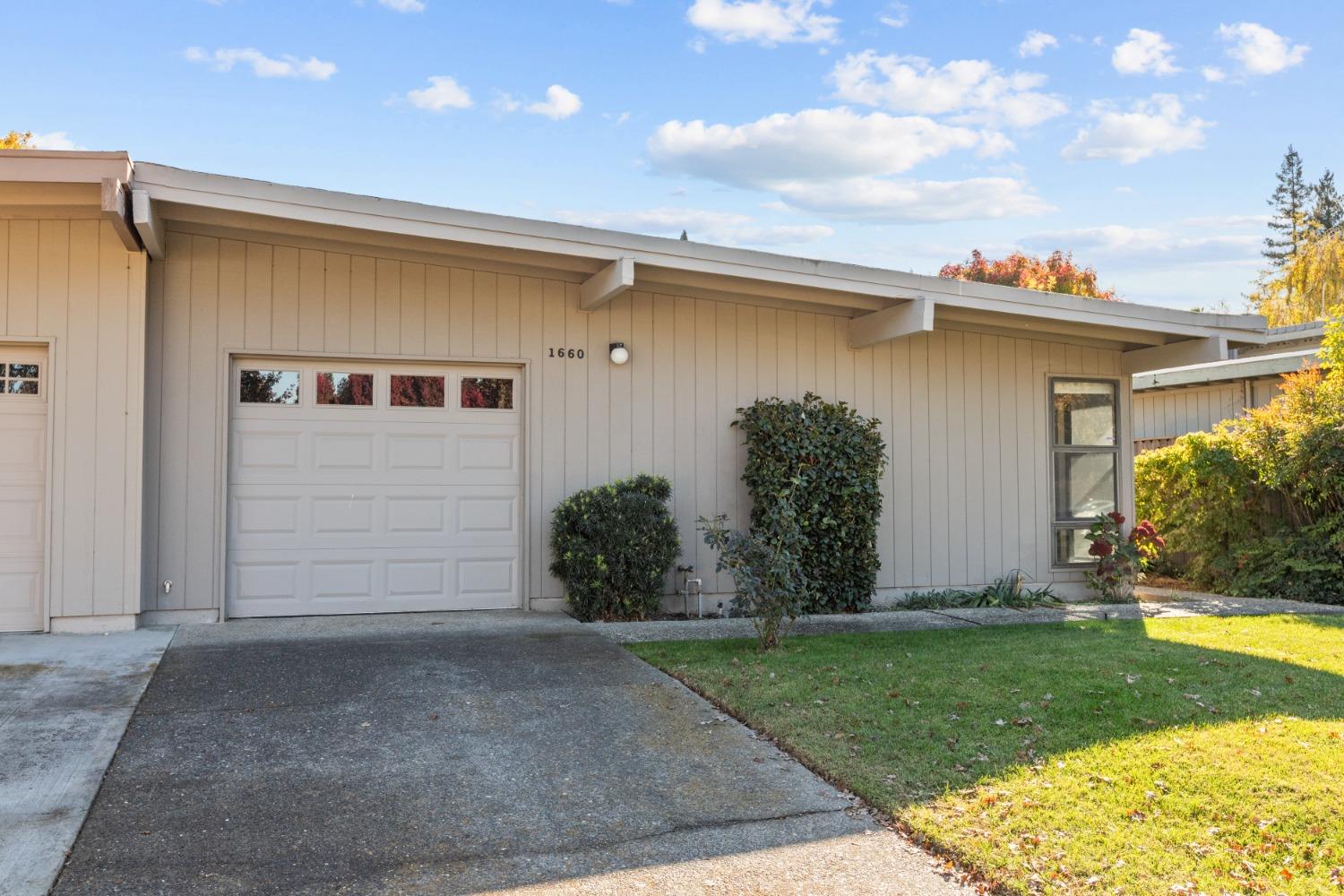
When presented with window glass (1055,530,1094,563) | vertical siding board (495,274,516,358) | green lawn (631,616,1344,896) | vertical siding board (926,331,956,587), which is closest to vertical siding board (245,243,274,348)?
vertical siding board (495,274,516,358)

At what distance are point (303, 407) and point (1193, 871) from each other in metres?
6.30

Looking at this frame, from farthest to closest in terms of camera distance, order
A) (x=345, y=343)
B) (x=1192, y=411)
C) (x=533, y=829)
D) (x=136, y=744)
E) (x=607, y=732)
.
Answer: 1. (x=1192, y=411)
2. (x=345, y=343)
3. (x=607, y=732)
4. (x=136, y=744)
5. (x=533, y=829)

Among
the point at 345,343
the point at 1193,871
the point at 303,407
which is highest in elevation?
the point at 345,343

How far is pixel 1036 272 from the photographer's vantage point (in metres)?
26.8

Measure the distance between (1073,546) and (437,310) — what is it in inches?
252

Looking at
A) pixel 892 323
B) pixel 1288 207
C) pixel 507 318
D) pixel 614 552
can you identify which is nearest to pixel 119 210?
pixel 507 318

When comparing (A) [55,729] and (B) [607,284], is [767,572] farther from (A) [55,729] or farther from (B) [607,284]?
(A) [55,729]

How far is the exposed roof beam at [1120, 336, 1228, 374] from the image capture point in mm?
8797

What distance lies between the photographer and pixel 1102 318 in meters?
8.36

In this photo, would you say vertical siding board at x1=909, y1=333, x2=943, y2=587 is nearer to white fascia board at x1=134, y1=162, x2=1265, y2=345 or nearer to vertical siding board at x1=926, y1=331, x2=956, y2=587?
vertical siding board at x1=926, y1=331, x2=956, y2=587

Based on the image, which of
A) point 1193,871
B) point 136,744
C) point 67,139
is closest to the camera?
point 1193,871

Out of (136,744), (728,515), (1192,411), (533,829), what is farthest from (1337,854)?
(1192,411)

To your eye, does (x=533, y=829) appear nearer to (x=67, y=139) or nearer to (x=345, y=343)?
(x=345, y=343)

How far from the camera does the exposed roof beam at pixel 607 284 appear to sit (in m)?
6.98
